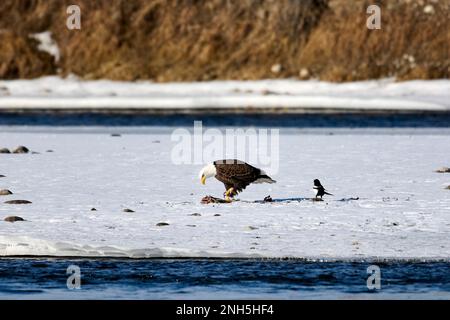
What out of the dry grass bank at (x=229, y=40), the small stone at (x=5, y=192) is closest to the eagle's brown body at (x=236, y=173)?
the small stone at (x=5, y=192)

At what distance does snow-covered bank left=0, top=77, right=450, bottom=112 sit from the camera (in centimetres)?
4956

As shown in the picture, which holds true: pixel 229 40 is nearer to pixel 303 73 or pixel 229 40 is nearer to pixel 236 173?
pixel 303 73

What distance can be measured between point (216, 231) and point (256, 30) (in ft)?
149

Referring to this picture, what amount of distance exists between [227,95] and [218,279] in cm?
3928

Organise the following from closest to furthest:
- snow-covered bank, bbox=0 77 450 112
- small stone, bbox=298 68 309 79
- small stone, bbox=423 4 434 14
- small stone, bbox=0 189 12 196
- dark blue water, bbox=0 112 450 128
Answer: small stone, bbox=0 189 12 196
dark blue water, bbox=0 112 450 128
snow-covered bank, bbox=0 77 450 112
small stone, bbox=298 68 309 79
small stone, bbox=423 4 434 14

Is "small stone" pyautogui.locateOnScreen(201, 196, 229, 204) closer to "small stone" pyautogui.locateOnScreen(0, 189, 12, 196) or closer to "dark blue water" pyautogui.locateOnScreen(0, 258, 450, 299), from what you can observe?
"small stone" pyautogui.locateOnScreen(0, 189, 12, 196)

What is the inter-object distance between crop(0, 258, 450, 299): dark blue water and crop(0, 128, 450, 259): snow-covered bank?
21 centimetres

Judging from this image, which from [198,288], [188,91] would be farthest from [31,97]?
[198,288]

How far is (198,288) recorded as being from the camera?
1444 cm

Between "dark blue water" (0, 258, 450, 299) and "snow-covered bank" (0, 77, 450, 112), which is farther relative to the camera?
"snow-covered bank" (0, 77, 450, 112)

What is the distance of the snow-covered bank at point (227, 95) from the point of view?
49562mm

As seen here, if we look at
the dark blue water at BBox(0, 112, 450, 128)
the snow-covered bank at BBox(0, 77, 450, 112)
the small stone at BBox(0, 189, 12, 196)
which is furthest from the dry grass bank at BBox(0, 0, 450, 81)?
the small stone at BBox(0, 189, 12, 196)

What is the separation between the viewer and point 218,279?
1481 centimetres

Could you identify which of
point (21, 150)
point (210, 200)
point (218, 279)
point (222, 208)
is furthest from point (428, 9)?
point (218, 279)
